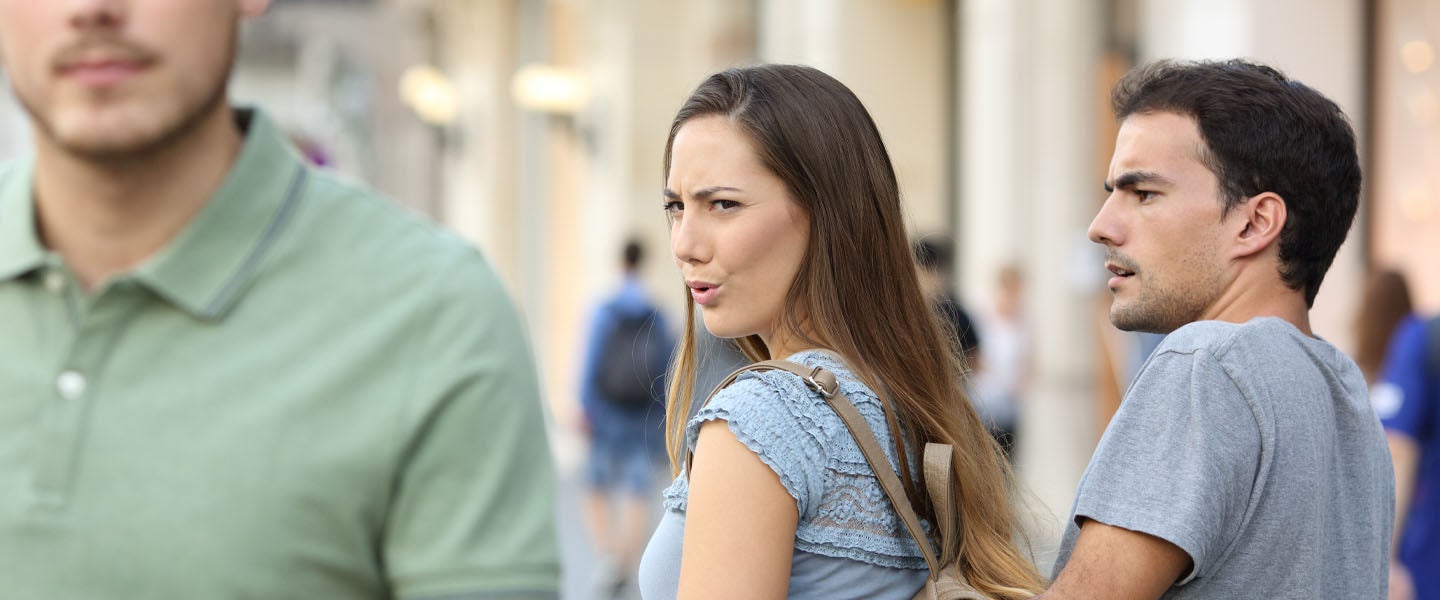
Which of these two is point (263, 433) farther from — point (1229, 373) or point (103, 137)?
point (1229, 373)

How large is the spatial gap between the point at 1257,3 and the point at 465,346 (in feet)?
19.8

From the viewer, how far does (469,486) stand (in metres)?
1.77

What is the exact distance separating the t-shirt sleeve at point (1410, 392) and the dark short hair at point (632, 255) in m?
5.37

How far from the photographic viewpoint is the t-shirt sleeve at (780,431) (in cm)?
212

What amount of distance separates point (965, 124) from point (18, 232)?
10044 millimetres

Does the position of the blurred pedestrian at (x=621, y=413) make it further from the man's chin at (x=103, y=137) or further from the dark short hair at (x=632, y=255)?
the man's chin at (x=103, y=137)

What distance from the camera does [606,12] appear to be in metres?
17.7

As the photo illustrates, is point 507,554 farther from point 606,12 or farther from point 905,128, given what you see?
point 606,12

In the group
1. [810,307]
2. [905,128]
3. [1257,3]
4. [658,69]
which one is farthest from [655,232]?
[810,307]

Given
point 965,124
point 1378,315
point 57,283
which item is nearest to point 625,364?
point 965,124

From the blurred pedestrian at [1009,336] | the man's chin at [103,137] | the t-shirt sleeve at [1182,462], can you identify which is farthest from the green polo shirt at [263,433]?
the blurred pedestrian at [1009,336]

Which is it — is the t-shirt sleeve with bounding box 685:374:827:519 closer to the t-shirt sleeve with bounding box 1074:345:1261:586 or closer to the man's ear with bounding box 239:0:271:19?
the t-shirt sleeve with bounding box 1074:345:1261:586

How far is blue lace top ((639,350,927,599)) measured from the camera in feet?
7.01

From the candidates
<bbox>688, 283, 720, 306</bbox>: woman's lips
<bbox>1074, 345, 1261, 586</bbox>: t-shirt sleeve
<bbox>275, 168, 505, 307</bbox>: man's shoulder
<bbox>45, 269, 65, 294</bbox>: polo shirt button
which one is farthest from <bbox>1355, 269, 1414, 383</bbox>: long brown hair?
<bbox>45, 269, 65, 294</bbox>: polo shirt button
